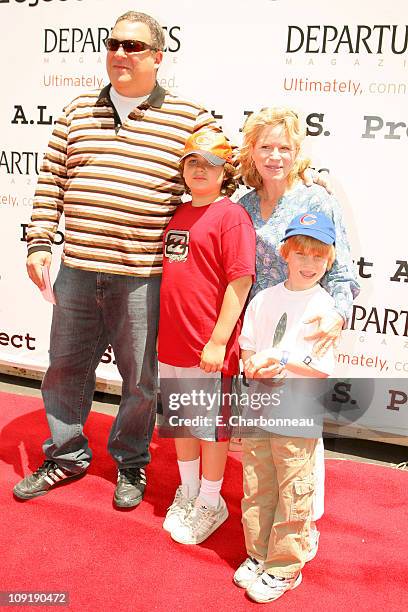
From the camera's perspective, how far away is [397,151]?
110 inches

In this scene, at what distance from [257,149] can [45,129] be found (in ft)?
6.53

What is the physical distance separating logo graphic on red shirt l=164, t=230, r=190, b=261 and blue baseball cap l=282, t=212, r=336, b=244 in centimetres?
40

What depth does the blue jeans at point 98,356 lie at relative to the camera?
2.32m

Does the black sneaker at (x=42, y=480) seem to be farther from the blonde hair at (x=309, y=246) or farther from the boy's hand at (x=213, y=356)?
the blonde hair at (x=309, y=246)

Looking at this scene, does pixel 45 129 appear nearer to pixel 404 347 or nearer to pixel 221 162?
pixel 221 162

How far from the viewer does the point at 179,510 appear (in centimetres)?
235

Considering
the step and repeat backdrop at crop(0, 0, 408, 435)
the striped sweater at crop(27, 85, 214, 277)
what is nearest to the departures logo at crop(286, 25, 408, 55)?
the step and repeat backdrop at crop(0, 0, 408, 435)

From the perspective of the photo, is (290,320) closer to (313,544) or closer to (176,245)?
(176,245)

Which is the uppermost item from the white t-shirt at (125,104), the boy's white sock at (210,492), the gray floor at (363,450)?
the white t-shirt at (125,104)

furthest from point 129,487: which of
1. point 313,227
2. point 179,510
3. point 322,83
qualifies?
point 322,83

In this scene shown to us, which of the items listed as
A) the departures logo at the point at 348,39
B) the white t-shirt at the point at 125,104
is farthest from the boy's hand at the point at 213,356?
the departures logo at the point at 348,39

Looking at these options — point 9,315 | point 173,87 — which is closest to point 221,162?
point 173,87

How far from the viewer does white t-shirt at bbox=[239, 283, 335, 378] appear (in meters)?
1.78

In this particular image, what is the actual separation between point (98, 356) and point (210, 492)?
785mm
